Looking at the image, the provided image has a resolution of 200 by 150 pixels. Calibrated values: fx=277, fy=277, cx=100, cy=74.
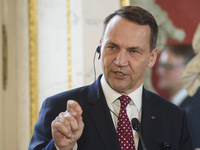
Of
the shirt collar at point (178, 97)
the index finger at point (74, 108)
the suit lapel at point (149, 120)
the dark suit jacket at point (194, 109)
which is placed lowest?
the dark suit jacket at point (194, 109)

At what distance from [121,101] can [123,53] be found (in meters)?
0.33

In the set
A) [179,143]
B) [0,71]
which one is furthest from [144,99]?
[0,71]

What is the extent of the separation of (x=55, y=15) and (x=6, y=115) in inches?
49.4

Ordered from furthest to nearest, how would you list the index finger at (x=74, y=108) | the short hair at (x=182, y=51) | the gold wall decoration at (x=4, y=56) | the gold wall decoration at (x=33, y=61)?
the gold wall decoration at (x=33, y=61)
the short hair at (x=182, y=51)
the gold wall decoration at (x=4, y=56)
the index finger at (x=74, y=108)

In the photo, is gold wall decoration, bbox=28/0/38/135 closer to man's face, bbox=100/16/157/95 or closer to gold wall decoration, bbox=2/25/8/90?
gold wall decoration, bbox=2/25/8/90

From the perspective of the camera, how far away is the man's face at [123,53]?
1807 mm

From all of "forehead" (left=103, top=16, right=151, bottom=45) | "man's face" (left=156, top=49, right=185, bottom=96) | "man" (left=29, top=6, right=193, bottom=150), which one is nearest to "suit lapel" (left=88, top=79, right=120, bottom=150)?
"man" (left=29, top=6, right=193, bottom=150)

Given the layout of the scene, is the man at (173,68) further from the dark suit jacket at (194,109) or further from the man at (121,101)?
the man at (121,101)

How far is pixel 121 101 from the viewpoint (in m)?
1.88

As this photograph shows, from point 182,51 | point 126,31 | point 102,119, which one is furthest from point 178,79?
point 102,119

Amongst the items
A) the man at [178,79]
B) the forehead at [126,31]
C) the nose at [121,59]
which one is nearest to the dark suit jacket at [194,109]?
the man at [178,79]

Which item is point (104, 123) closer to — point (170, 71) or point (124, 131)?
point (124, 131)

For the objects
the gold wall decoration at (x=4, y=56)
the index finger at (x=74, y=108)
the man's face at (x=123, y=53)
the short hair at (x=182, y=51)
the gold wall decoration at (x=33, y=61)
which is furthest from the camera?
the gold wall decoration at (x=33, y=61)

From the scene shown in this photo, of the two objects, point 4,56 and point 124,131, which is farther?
point 4,56
